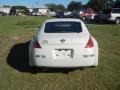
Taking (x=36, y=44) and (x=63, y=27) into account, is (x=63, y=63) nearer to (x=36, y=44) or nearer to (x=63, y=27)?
(x=36, y=44)

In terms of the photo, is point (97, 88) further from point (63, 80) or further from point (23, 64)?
point (23, 64)

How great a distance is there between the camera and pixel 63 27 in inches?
372

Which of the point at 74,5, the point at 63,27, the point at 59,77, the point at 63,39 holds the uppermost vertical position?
the point at 63,27

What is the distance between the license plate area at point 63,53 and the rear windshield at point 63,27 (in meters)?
0.90

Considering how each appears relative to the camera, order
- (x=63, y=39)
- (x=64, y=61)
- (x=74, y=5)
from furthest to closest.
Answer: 1. (x=74, y=5)
2. (x=63, y=39)
3. (x=64, y=61)

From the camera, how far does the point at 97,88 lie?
24.6 ft

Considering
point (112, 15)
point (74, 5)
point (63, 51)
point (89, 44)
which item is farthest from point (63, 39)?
point (74, 5)

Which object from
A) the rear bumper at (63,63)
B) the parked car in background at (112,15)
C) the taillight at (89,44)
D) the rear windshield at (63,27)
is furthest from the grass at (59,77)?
the parked car in background at (112,15)

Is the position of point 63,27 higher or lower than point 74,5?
higher

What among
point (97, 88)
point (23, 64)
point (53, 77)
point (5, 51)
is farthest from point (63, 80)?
point (5, 51)

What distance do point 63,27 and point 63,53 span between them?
3.98ft

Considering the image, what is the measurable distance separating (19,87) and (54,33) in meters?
2.05

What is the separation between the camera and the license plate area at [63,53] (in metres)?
8.45

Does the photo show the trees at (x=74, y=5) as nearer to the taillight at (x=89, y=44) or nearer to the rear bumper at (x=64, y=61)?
the taillight at (x=89, y=44)
